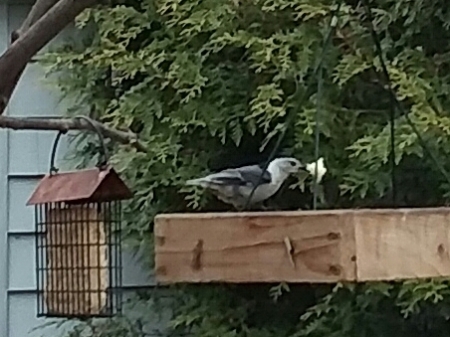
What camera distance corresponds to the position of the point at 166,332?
352 centimetres

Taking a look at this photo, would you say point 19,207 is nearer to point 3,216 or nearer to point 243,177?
point 3,216

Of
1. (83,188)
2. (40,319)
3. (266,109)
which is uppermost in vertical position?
(266,109)

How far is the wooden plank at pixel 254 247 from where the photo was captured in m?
1.53

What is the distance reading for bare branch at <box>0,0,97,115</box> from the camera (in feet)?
6.16

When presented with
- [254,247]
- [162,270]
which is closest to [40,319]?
[162,270]

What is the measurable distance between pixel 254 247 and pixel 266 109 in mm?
1603

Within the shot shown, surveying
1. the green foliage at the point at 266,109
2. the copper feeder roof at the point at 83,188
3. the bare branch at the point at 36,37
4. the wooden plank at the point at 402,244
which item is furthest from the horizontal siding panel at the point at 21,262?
the wooden plank at the point at 402,244

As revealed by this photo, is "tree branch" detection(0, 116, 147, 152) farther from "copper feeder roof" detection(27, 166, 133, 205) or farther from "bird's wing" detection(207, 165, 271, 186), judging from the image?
"bird's wing" detection(207, 165, 271, 186)

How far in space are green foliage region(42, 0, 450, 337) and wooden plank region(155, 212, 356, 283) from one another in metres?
1.44

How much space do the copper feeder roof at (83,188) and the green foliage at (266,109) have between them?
40.6 inches

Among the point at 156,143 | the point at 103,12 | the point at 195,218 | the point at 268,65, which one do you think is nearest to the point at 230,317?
the point at 156,143

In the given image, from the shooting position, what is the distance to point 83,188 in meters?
2.20

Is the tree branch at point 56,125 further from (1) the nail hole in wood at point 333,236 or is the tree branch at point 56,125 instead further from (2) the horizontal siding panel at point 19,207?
(2) the horizontal siding panel at point 19,207

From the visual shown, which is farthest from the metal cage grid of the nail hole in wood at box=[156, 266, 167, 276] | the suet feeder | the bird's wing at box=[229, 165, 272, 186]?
the nail hole in wood at box=[156, 266, 167, 276]
